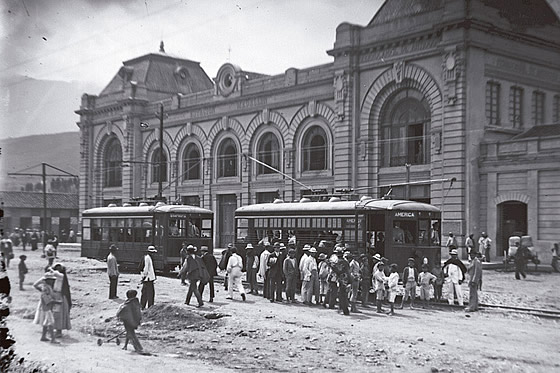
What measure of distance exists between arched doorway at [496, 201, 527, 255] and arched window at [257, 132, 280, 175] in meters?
19.7

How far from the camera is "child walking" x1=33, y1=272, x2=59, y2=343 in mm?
10734

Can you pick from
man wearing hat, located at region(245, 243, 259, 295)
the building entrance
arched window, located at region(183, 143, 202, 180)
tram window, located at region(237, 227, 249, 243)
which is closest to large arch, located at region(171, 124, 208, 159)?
arched window, located at region(183, 143, 202, 180)

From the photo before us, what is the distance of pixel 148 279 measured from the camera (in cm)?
1452

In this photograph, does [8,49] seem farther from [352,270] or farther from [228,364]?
[352,270]

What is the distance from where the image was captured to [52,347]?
35.8 feet

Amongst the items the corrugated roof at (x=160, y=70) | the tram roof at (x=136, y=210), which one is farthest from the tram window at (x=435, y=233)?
the corrugated roof at (x=160, y=70)

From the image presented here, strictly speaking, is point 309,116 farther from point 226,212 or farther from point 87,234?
point 87,234

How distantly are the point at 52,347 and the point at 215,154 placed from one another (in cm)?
2857

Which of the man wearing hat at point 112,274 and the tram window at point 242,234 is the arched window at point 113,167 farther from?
the man wearing hat at point 112,274

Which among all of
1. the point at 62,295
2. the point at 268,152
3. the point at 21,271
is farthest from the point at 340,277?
the point at 268,152

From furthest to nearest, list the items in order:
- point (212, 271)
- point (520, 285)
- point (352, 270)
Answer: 1. point (212, 271)
2. point (352, 270)
3. point (520, 285)

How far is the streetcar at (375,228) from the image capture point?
1873 centimetres

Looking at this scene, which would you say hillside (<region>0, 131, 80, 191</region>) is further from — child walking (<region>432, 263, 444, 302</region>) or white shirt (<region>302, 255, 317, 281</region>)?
child walking (<region>432, 263, 444, 302</region>)

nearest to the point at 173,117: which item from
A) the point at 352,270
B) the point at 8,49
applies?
the point at 352,270
